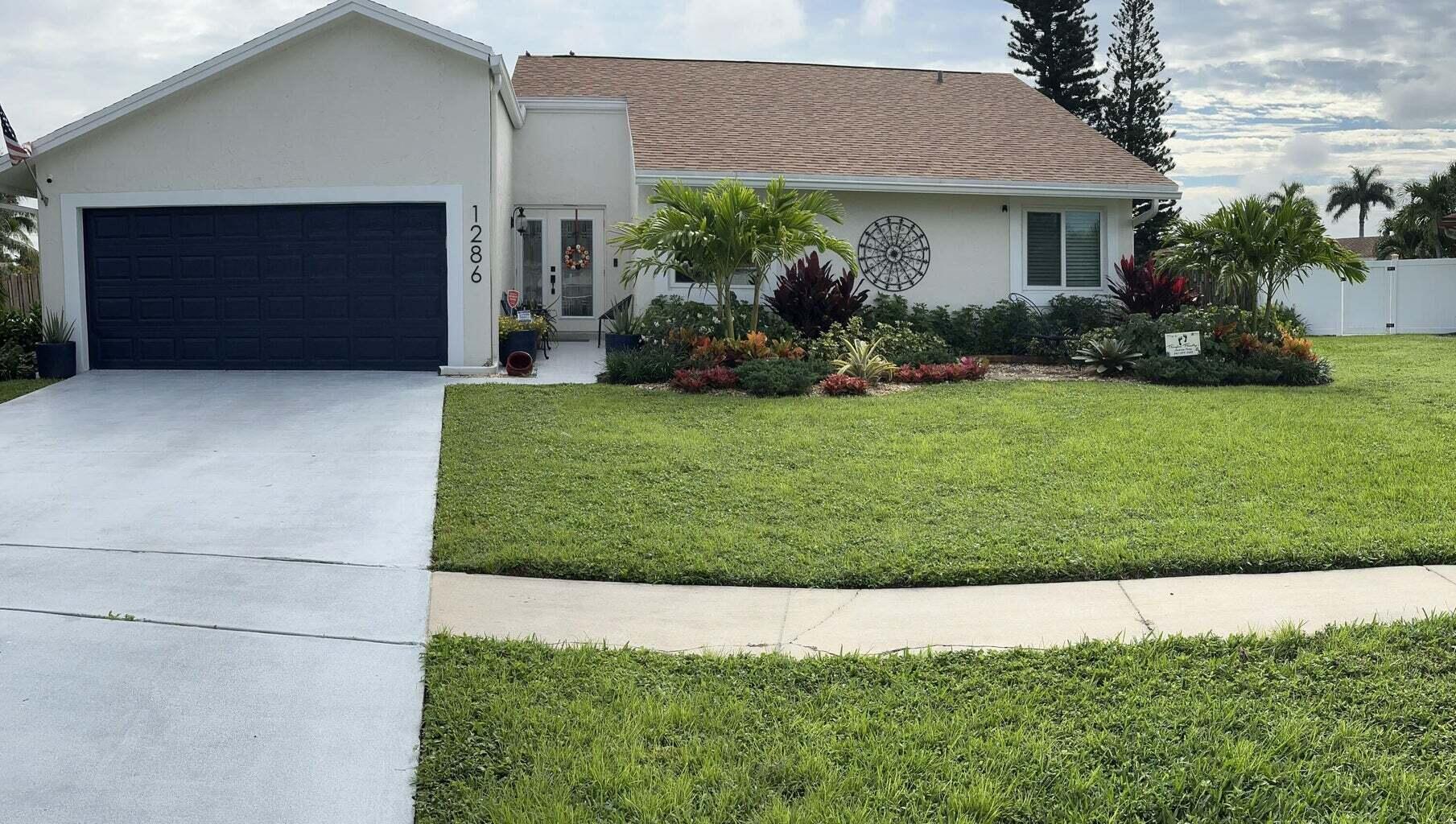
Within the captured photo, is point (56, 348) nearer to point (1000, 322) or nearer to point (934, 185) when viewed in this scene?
point (934, 185)

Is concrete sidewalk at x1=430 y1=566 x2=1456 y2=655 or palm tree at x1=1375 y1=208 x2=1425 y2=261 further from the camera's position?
palm tree at x1=1375 y1=208 x2=1425 y2=261

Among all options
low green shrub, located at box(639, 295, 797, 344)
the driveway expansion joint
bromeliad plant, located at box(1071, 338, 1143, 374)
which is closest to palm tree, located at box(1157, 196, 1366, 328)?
bromeliad plant, located at box(1071, 338, 1143, 374)

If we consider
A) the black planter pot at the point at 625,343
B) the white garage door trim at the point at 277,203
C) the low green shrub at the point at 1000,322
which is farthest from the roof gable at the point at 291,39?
the low green shrub at the point at 1000,322

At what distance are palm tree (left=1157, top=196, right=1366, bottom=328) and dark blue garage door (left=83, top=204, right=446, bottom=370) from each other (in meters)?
9.56

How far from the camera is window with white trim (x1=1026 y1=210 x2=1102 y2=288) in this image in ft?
56.2

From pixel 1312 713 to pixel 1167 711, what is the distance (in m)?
0.51

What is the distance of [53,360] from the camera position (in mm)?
13992

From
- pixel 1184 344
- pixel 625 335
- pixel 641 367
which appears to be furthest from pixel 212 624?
pixel 1184 344

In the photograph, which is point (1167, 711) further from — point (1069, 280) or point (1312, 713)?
point (1069, 280)

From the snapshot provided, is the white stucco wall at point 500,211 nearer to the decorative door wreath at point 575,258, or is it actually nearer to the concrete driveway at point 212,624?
the decorative door wreath at point 575,258

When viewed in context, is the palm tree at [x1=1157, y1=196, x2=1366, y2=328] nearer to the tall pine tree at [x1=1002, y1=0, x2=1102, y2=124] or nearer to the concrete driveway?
the concrete driveway

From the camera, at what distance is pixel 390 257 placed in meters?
14.2

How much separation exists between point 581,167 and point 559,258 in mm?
1526

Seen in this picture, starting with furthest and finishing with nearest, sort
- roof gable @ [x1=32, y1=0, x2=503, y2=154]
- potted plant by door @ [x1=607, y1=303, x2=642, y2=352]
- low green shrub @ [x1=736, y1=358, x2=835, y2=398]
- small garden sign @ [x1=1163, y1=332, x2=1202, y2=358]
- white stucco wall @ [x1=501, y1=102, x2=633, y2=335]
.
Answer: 1. white stucco wall @ [x1=501, y1=102, x2=633, y2=335]
2. potted plant by door @ [x1=607, y1=303, x2=642, y2=352]
3. roof gable @ [x1=32, y1=0, x2=503, y2=154]
4. small garden sign @ [x1=1163, y1=332, x2=1202, y2=358]
5. low green shrub @ [x1=736, y1=358, x2=835, y2=398]
